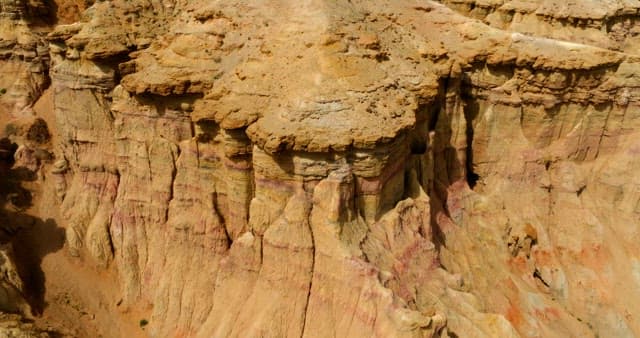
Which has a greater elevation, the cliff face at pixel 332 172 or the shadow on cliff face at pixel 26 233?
the cliff face at pixel 332 172

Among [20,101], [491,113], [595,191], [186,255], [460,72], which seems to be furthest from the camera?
[20,101]

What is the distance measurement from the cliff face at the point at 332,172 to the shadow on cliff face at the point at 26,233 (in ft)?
0.35

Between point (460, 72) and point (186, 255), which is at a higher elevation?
point (460, 72)

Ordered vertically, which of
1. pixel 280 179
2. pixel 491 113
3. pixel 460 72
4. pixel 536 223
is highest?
pixel 460 72

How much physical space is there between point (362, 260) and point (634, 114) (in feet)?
52.4

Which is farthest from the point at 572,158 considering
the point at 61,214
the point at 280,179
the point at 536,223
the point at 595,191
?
the point at 61,214

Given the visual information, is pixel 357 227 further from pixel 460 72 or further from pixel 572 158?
pixel 572 158

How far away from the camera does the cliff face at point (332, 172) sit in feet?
54.5

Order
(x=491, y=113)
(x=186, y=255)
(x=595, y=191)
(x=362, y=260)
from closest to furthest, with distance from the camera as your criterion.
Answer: (x=362, y=260) → (x=186, y=255) → (x=491, y=113) → (x=595, y=191)

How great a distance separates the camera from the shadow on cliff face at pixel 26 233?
810 inches

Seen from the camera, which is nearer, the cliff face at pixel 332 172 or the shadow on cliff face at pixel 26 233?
the cliff face at pixel 332 172

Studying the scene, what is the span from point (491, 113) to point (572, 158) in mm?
4789

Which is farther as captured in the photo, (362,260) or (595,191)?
(595,191)

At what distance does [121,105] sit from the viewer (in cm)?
1997
